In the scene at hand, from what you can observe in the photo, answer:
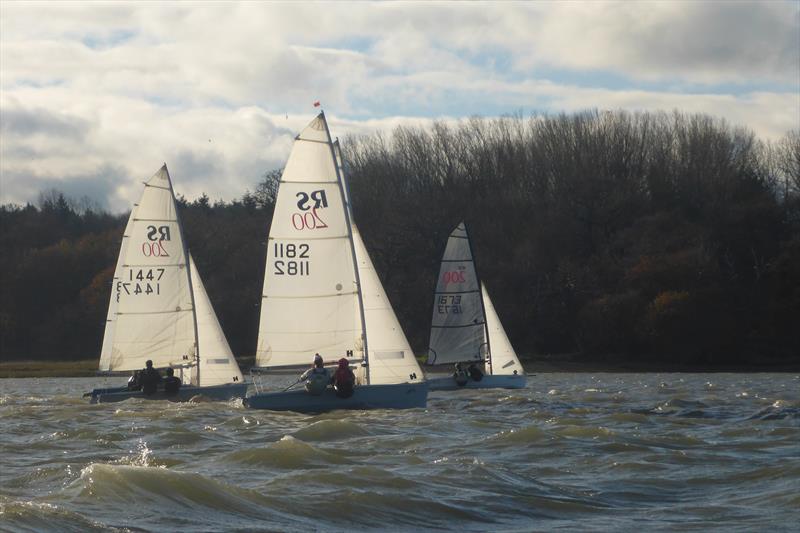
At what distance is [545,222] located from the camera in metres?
70.2

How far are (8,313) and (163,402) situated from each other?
53801 millimetres

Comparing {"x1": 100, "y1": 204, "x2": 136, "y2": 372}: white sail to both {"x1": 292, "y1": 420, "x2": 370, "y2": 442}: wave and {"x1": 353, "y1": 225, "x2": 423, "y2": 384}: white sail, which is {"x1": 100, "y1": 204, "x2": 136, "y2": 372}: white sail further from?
{"x1": 292, "y1": 420, "x2": 370, "y2": 442}: wave

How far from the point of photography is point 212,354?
32906mm

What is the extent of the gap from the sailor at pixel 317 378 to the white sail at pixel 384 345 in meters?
1.53

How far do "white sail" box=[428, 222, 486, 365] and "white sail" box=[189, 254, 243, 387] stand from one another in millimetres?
7690

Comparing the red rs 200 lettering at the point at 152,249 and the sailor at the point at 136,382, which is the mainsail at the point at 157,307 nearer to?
the red rs 200 lettering at the point at 152,249

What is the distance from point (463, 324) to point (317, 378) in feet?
47.6

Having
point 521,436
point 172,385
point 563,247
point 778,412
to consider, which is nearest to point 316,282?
point 172,385

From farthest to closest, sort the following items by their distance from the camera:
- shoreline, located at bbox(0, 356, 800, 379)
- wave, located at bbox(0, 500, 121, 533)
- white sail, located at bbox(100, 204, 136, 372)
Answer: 1. shoreline, located at bbox(0, 356, 800, 379)
2. white sail, located at bbox(100, 204, 136, 372)
3. wave, located at bbox(0, 500, 121, 533)

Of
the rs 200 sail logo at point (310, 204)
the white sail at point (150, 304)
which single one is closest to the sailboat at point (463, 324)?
the white sail at point (150, 304)

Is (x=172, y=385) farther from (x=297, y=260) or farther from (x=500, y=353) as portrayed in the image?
(x=500, y=353)

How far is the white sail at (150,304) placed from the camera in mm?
32500

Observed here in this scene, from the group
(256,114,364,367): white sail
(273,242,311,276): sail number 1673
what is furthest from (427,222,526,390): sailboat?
(273,242,311,276): sail number 1673

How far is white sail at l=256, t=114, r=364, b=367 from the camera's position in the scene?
85.4 ft
